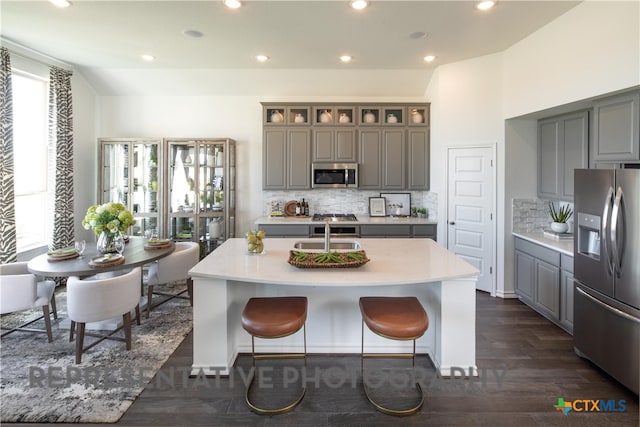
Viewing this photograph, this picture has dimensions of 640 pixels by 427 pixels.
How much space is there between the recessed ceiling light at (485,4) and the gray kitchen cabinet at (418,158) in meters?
2.22

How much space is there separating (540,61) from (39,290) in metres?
5.55

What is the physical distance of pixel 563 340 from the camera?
3.21 m

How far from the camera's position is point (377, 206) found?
5.59m

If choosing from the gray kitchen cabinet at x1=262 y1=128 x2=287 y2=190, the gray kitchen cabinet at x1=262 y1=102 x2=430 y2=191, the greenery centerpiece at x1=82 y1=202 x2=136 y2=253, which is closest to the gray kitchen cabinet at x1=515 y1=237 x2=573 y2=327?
the gray kitchen cabinet at x1=262 y1=102 x2=430 y2=191

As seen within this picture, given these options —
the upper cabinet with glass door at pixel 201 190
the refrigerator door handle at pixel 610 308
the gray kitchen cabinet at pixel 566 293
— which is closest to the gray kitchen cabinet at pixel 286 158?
the upper cabinet with glass door at pixel 201 190

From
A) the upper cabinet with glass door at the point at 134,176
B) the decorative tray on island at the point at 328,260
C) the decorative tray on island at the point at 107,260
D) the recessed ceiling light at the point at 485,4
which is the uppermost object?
the recessed ceiling light at the point at 485,4

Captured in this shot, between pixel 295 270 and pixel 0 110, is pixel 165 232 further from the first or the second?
pixel 295 270

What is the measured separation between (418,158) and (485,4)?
2466mm

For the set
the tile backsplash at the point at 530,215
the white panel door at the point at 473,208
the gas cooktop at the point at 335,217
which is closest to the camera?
the tile backsplash at the point at 530,215

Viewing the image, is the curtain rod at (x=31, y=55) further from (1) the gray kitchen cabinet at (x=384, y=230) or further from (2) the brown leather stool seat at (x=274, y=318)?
(1) the gray kitchen cabinet at (x=384, y=230)

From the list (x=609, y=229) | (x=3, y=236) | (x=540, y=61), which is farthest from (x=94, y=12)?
(x=609, y=229)

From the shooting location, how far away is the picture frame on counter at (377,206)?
5.57 m

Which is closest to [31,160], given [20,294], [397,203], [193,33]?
[20,294]

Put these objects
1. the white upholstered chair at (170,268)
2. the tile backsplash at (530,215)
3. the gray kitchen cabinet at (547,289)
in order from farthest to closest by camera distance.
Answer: the tile backsplash at (530,215)
the white upholstered chair at (170,268)
the gray kitchen cabinet at (547,289)
